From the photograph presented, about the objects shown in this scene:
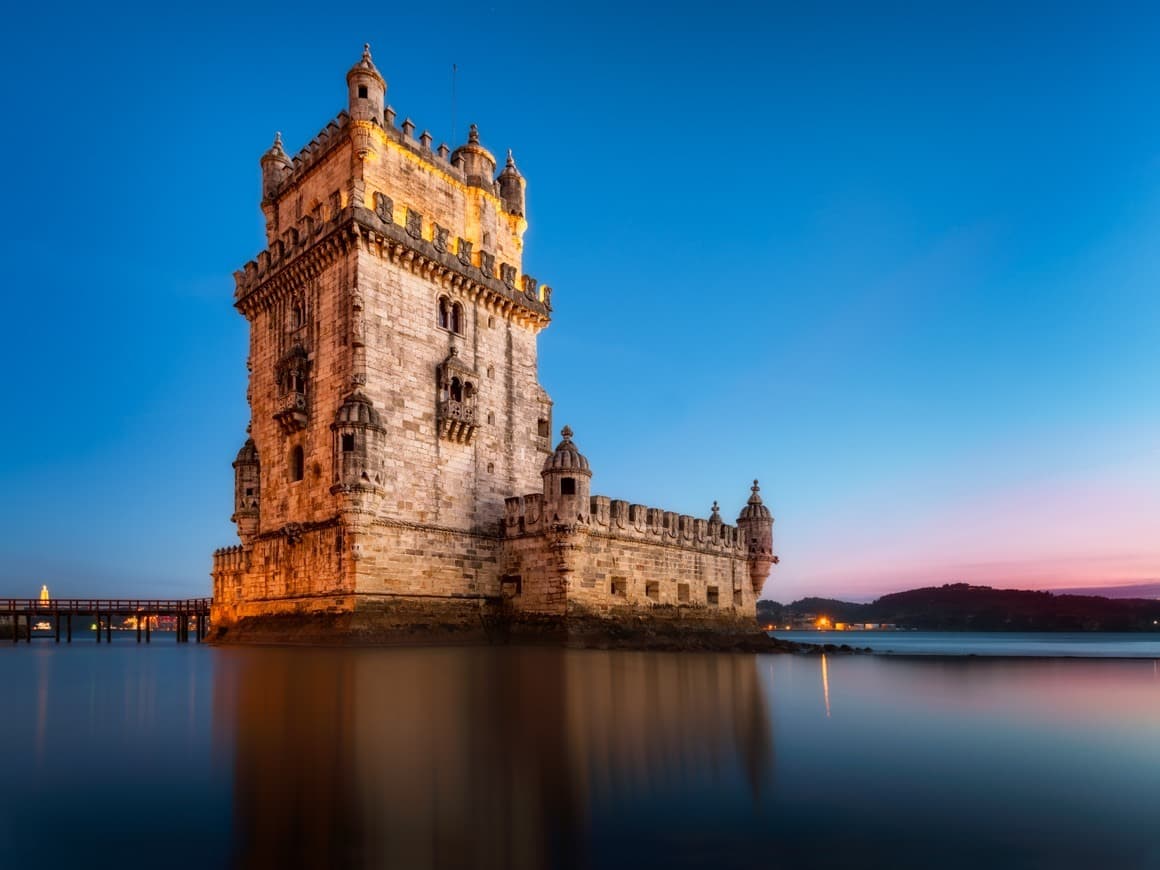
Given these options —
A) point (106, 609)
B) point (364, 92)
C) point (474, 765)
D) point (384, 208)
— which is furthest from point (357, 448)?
point (106, 609)

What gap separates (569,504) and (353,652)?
26.8 feet

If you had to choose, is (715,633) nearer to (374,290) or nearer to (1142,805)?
(374,290)

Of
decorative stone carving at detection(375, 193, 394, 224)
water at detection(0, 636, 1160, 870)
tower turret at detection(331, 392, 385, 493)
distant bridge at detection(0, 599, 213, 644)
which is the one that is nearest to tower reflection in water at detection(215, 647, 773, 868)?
water at detection(0, 636, 1160, 870)

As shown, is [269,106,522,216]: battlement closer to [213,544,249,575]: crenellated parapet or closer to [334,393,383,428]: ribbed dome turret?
[334,393,383,428]: ribbed dome turret

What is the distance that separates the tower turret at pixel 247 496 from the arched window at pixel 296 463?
2527 millimetres

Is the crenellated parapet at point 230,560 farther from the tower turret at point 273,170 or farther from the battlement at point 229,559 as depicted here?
the tower turret at point 273,170

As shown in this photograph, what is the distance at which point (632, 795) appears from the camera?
523 centimetres

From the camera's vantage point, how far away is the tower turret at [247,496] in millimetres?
27359

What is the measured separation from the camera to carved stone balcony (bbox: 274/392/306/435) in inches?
978

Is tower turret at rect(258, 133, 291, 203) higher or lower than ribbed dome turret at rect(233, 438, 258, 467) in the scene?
higher

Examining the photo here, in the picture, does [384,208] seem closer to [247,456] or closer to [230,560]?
[247,456]

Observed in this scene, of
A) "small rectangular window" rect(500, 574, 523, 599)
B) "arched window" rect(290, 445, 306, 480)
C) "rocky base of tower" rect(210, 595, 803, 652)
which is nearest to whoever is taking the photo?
"rocky base of tower" rect(210, 595, 803, 652)

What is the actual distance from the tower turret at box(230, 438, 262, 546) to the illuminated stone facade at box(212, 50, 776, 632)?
0.23 feet

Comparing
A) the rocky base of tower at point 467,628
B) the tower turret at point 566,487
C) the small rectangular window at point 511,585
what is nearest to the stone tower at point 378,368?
the small rectangular window at point 511,585
